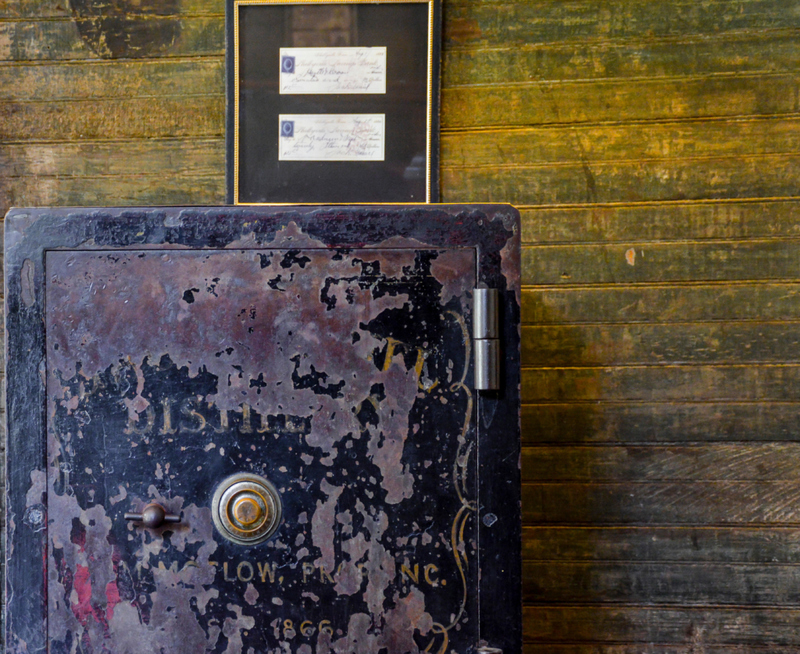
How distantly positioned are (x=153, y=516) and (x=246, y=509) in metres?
0.13

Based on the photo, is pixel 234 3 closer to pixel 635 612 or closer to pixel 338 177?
pixel 338 177

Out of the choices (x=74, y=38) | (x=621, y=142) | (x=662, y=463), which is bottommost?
(x=662, y=463)

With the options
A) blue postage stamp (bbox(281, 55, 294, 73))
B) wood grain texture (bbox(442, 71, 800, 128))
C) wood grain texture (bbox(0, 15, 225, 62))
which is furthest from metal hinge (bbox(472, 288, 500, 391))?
wood grain texture (bbox(0, 15, 225, 62))

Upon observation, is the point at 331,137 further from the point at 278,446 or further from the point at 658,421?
the point at 658,421

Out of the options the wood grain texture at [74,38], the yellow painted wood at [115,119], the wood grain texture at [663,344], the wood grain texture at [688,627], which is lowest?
the wood grain texture at [688,627]

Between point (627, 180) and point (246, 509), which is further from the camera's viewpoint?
point (627, 180)

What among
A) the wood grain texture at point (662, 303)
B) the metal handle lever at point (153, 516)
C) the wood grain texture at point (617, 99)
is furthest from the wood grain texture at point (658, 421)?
the metal handle lever at point (153, 516)

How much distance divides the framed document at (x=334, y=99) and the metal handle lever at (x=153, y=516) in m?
0.72

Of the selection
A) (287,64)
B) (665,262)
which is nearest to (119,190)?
(287,64)

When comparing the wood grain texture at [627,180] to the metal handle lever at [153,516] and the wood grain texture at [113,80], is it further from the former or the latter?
the metal handle lever at [153,516]

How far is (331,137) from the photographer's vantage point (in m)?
1.21

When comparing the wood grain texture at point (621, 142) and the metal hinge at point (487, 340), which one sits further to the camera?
the wood grain texture at point (621, 142)

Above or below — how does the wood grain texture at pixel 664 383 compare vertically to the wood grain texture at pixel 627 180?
below

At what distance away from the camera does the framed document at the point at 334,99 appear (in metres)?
1.20
